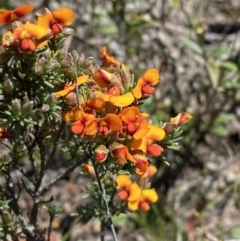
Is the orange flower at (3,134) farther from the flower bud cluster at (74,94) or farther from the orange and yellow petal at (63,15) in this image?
the orange and yellow petal at (63,15)

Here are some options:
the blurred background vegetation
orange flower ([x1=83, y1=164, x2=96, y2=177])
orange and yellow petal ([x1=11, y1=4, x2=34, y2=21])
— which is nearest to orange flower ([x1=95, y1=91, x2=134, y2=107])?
orange and yellow petal ([x1=11, y1=4, x2=34, y2=21])

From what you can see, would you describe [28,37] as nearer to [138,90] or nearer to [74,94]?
[74,94]

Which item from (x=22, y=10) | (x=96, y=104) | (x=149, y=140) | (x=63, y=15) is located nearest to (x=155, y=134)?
(x=149, y=140)

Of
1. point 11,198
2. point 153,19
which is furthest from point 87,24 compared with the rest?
point 11,198

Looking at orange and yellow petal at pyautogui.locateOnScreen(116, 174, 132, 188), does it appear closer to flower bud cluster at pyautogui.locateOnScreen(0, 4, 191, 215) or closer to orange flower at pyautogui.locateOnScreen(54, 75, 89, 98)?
flower bud cluster at pyautogui.locateOnScreen(0, 4, 191, 215)

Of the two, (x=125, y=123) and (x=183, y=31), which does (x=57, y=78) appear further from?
(x=183, y=31)

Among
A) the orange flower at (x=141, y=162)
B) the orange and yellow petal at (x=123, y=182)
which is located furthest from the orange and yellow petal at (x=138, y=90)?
the orange and yellow petal at (x=123, y=182)
